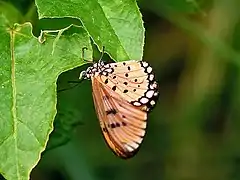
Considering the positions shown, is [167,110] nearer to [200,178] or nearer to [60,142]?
[200,178]

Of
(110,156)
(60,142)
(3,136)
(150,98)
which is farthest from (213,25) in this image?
(3,136)

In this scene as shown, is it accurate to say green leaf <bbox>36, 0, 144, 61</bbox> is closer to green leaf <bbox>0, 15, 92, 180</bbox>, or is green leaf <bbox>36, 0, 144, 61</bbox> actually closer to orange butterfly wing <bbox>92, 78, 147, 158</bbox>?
green leaf <bbox>0, 15, 92, 180</bbox>

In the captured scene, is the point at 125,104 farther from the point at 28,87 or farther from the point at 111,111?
the point at 28,87

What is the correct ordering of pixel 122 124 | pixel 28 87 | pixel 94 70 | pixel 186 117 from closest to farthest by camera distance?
pixel 28 87 < pixel 122 124 < pixel 94 70 < pixel 186 117

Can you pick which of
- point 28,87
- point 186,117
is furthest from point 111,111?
point 186,117

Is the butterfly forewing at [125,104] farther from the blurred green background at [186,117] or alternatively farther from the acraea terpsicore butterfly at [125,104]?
the blurred green background at [186,117]
